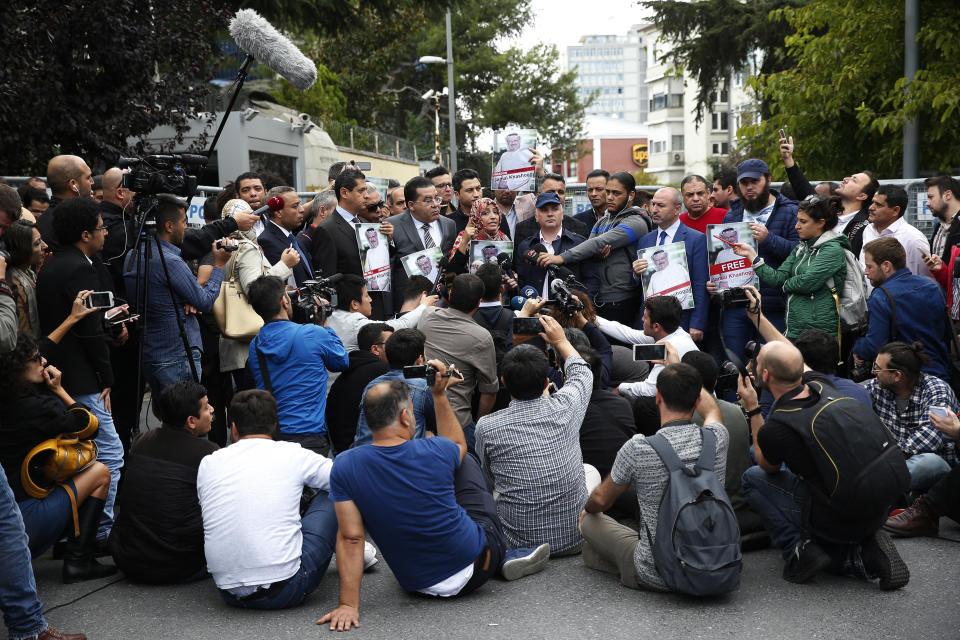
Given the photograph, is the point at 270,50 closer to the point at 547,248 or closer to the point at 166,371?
the point at 547,248

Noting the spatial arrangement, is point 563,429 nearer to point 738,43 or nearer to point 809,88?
point 809,88

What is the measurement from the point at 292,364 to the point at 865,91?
10115 millimetres

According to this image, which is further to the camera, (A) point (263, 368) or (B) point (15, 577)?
(A) point (263, 368)

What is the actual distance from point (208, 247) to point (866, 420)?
4188 millimetres

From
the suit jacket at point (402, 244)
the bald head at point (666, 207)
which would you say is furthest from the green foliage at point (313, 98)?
the bald head at point (666, 207)

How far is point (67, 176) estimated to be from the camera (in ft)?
22.1

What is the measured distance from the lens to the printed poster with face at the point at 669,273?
282 inches

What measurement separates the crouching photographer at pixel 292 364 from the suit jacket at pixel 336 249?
163 cm

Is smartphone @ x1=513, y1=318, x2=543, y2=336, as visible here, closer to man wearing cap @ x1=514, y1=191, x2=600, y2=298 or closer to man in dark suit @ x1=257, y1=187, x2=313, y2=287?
man wearing cap @ x1=514, y1=191, x2=600, y2=298

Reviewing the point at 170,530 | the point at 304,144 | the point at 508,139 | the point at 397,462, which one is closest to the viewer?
the point at 397,462

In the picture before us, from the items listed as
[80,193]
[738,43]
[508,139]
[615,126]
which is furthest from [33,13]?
[615,126]

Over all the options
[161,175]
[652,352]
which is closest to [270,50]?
[161,175]

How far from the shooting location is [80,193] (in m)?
6.82

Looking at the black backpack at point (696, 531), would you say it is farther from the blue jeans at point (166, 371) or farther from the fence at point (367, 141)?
the fence at point (367, 141)
